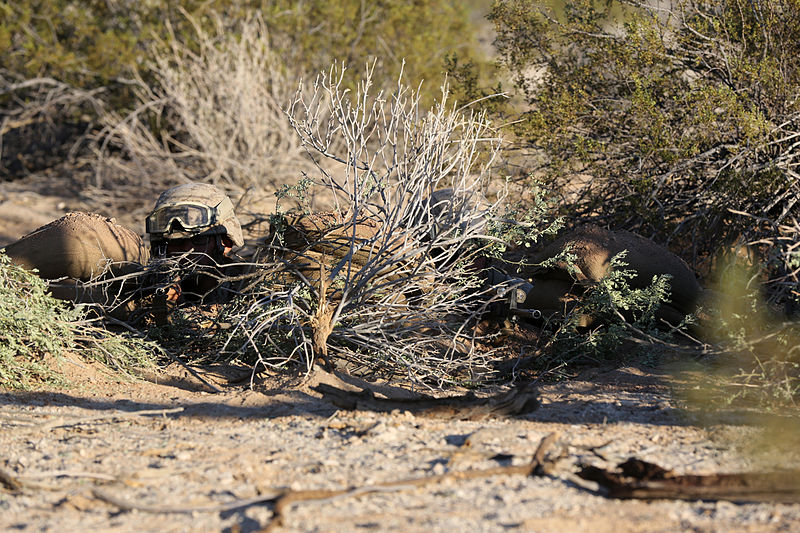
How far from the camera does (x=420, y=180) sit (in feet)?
16.7

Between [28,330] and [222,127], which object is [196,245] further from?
[222,127]

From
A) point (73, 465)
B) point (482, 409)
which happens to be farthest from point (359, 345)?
point (73, 465)

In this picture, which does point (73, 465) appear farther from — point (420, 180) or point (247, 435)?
point (420, 180)

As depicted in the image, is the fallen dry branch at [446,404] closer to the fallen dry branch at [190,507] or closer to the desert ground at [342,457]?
the desert ground at [342,457]

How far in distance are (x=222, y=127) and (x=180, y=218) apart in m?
4.78

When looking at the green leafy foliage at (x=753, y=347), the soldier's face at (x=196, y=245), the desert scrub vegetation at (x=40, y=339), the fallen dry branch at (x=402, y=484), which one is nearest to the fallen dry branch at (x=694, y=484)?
the fallen dry branch at (x=402, y=484)

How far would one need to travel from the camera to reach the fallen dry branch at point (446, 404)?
3980 millimetres

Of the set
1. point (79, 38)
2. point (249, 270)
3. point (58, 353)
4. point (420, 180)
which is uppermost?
point (79, 38)

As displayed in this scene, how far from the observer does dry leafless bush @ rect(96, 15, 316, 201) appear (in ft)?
34.0

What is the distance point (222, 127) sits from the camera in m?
10.5

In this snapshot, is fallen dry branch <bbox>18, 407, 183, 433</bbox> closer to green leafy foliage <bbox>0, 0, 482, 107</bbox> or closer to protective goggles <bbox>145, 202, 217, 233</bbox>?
protective goggles <bbox>145, 202, 217, 233</bbox>

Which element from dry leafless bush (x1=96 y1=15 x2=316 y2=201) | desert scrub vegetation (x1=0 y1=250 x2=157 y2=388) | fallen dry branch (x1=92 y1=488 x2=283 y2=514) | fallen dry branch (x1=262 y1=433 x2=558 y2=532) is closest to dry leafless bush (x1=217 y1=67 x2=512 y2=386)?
desert scrub vegetation (x1=0 y1=250 x2=157 y2=388)

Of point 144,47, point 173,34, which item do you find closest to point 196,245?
point 173,34

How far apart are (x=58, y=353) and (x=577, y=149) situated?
4.20 meters
